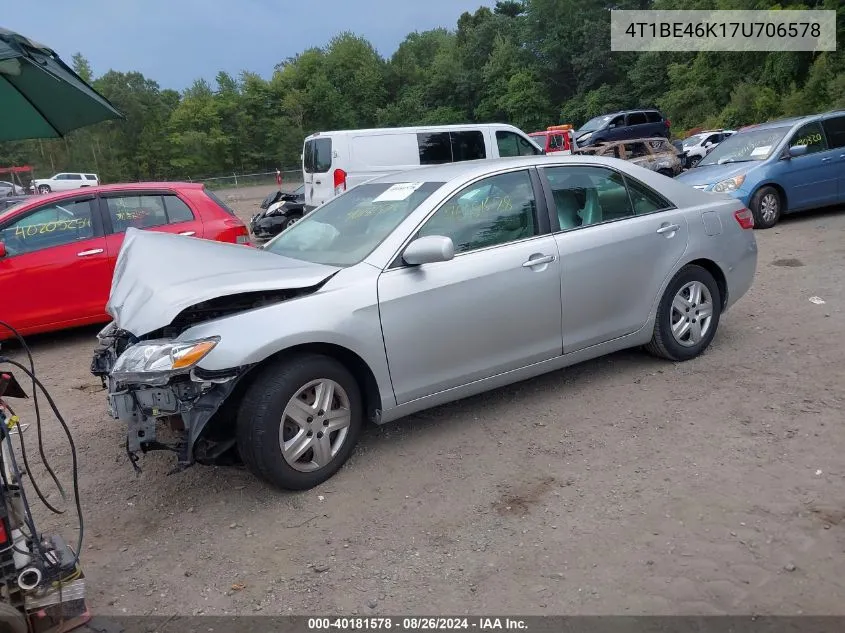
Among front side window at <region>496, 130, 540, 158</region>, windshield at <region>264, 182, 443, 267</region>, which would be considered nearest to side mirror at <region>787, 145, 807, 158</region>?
front side window at <region>496, 130, 540, 158</region>

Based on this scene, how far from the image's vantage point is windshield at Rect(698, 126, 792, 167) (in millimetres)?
10383

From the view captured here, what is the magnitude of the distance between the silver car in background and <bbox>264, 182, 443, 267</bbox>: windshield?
0.02m

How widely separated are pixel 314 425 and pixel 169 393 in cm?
74

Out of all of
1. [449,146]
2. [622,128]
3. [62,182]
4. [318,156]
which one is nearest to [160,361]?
[318,156]

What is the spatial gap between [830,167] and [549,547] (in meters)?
10.1

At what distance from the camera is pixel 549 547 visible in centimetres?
293

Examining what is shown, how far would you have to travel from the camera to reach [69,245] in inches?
265

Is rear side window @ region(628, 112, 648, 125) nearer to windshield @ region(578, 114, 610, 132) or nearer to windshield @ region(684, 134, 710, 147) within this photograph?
windshield @ region(578, 114, 610, 132)

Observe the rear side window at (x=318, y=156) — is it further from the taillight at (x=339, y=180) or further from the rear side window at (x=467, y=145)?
the rear side window at (x=467, y=145)

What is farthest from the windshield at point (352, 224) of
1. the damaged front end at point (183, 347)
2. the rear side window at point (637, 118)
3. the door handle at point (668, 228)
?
the rear side window at point (637, 118)

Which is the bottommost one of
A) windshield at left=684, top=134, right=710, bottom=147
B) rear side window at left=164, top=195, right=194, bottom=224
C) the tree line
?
rear side window at left=164, top=195, right=194, bottom=224

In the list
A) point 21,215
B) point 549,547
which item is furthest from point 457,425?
point 21,215

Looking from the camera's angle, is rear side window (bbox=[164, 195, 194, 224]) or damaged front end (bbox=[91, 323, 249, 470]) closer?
damaged front end (bbox=[91, 323, 249, 470])

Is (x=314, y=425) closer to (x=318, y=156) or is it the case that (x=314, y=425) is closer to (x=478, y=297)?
(x=478, y=297)
